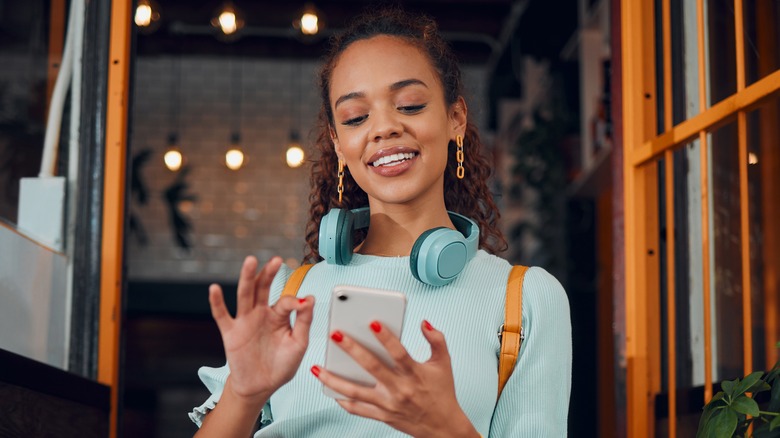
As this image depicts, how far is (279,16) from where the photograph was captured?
828 cm

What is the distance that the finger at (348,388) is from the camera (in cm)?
138

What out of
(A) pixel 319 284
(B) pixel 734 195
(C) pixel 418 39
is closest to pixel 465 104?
(C) pixel 418 39

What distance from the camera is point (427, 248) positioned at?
69.1 inches

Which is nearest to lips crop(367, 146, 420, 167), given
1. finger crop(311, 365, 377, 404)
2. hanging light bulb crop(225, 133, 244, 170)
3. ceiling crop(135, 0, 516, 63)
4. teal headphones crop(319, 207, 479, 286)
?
teal headphones crop(319, 207, 479, 286)

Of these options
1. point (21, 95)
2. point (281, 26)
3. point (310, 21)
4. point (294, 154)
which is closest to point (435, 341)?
point (21, 95)

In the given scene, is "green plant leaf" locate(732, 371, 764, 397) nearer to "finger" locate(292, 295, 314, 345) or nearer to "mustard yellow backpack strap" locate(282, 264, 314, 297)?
"finger" locate(292, 295, 314, 345)

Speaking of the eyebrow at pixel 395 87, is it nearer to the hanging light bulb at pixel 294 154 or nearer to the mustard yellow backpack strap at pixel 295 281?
the mustard yellow backpack strap at pixel 295 281

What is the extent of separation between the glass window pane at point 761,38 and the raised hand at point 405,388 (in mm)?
994

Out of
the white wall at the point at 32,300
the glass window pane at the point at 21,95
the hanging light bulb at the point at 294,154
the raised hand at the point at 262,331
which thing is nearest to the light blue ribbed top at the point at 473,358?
the raised hand at the point at 262,331

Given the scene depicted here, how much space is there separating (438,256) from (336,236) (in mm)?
222

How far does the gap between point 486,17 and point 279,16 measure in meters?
1.69

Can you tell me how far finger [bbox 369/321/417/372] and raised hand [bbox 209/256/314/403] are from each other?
11 centimetres

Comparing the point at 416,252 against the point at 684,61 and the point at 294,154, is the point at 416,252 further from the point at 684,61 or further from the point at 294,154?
the point at 294,154

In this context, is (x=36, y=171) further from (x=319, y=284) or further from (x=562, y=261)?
(x=562, y=261)
